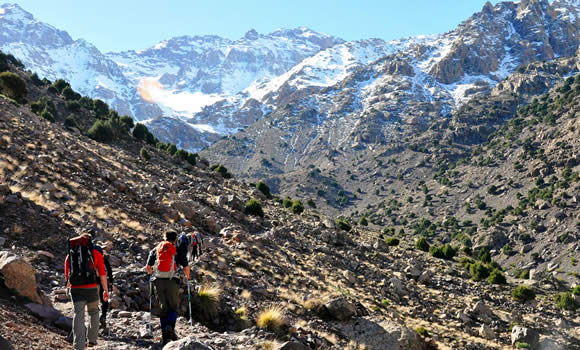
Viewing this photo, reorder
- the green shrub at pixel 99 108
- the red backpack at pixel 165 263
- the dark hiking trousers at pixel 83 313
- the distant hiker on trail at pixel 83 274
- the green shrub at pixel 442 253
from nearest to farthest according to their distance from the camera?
1. the dark hiking trousers at pixel 83 313
2. the distant hiker on trail at pixel 83 274
3. the red backpack at pixel 165 263
4. the green shrub at pixel 442 253
5. the green shrub at pixel 99 108

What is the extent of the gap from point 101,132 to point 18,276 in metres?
41.5

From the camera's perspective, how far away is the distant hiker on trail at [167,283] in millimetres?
8875

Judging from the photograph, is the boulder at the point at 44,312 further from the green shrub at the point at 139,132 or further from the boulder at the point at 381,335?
the green shrub at the point at 139,132

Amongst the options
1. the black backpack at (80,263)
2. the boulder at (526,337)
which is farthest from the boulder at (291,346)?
the boulder at (526,337)

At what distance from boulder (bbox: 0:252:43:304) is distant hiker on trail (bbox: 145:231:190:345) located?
2736 mm

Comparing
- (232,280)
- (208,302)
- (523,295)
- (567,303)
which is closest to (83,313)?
(208,302)

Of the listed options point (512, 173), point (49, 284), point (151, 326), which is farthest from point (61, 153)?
point (512, 173)

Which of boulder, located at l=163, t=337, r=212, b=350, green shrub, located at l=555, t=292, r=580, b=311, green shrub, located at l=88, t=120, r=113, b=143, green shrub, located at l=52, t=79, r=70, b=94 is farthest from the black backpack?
green shrub, located at l=52, t=79, r=70, b=94

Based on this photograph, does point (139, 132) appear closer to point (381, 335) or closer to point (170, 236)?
point (381, 335)

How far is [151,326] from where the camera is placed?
32.4ft

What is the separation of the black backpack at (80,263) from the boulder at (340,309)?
9.46 meters

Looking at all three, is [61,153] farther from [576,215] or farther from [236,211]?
[576,215]

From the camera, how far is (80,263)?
8070mm

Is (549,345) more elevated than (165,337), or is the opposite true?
(165,337)
